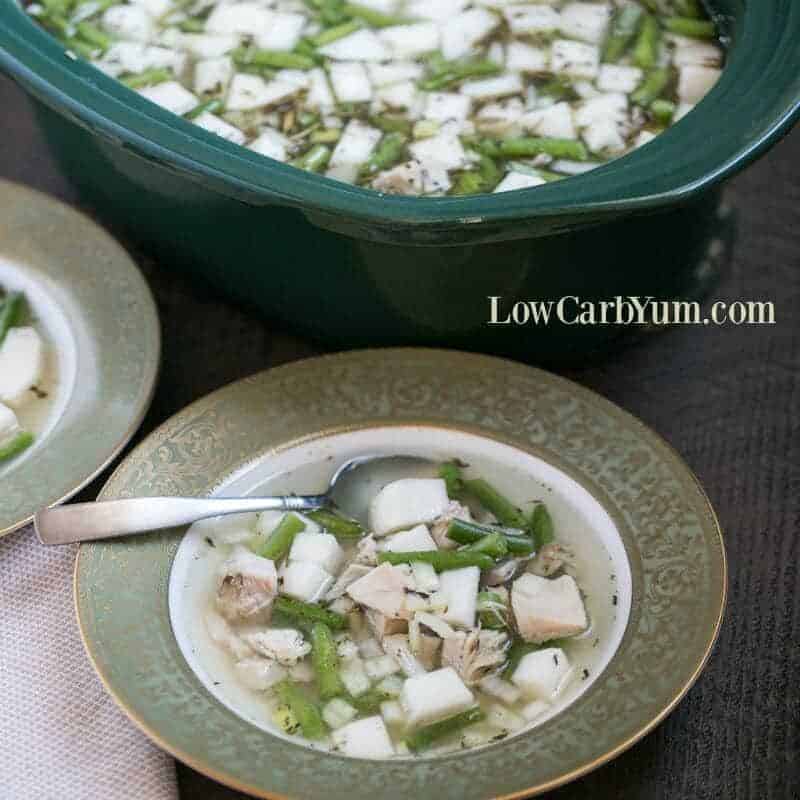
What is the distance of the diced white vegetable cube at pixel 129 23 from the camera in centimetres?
195

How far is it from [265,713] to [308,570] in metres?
0.17

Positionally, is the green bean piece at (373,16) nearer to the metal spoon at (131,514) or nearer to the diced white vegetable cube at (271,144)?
the diced white vegetable cube at (271,144)

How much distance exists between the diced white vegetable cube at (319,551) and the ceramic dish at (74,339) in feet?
0.81

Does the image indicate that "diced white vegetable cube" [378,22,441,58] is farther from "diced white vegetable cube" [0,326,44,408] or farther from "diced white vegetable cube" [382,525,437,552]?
"diced white vegetable cube" [382,525,437,552]

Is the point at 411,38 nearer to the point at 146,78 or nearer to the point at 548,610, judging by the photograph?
the point at 146,78

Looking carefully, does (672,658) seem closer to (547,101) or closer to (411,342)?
(411,342)

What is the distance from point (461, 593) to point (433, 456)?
0.73ft

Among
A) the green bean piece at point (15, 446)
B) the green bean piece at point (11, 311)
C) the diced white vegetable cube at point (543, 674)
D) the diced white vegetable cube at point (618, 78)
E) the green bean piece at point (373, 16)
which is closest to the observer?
the diced white vegetable cube at point (543, 674)

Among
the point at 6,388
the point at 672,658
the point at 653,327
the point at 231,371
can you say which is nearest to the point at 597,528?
A: the point at 672,658

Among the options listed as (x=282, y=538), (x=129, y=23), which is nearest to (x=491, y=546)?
(x=282, y=538)

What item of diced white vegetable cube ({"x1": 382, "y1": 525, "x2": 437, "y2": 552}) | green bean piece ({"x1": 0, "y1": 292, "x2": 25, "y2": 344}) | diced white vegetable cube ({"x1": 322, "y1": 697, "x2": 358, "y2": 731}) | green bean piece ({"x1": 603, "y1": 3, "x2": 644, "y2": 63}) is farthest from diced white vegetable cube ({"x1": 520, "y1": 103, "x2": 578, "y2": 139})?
diced white vegetable cube ({"x1": 322, "y1": 697, "x2": 358, "y2": 731})

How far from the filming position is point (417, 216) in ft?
4.51

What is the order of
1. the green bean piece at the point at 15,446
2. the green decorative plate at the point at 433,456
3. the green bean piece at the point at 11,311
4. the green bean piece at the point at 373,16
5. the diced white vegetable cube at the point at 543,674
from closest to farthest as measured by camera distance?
1. the green decorative plate at the point at 433,456
2. the diced white vegetable cube at the point at 543,674
3. the green bean piece at the point at 15,446
4. the green bean piece at the point at 11,311
5. the green bean piece at the point at 373,16

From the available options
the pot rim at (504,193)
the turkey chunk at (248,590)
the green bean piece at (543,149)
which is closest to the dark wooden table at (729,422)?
the turkey chunk at (248,590)
